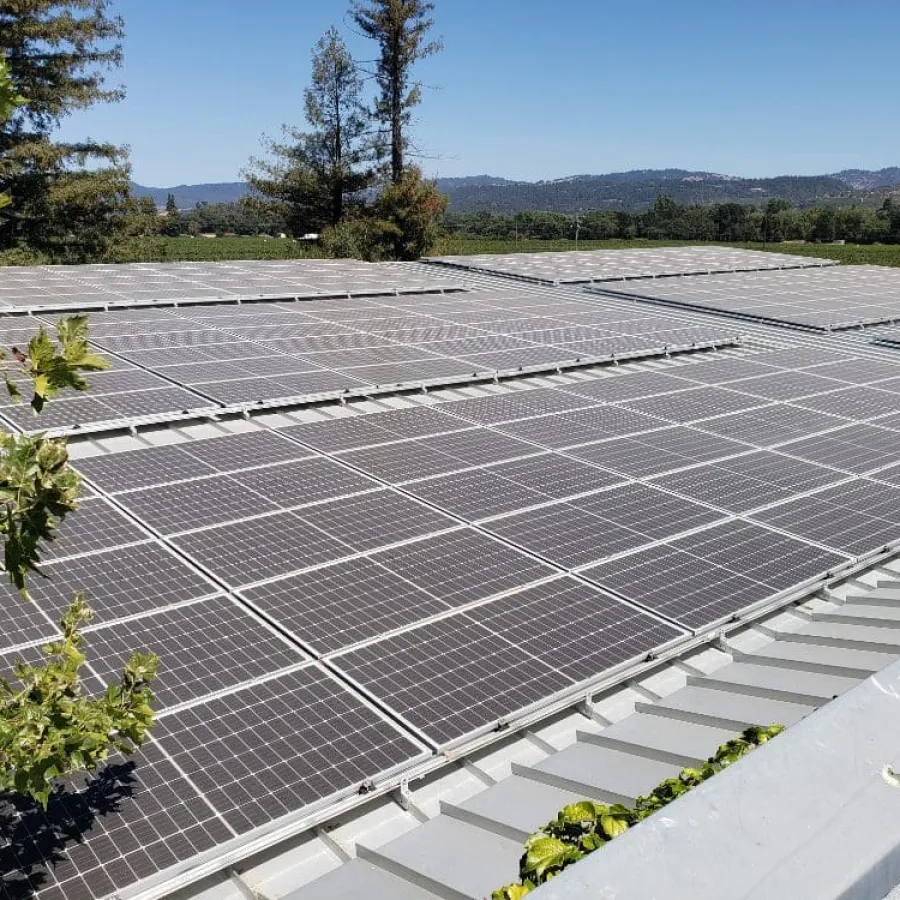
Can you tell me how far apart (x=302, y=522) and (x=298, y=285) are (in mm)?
19614

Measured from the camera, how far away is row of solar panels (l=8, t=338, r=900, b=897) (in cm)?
648

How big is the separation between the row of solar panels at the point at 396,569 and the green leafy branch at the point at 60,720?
139cm

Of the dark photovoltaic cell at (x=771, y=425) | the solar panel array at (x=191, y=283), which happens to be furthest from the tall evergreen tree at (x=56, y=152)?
the dark photovoltaic cell at (x=771, y=425)

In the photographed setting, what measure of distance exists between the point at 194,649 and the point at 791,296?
1156 inches

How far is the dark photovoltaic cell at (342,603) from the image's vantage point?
810cm

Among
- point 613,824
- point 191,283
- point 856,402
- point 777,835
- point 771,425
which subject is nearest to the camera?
point 777,835

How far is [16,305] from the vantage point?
72.3ft

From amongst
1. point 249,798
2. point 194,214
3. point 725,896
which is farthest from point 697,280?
point 194,214

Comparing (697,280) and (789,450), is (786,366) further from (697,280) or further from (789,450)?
(697,280)

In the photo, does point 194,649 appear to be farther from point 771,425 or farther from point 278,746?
point 771,425

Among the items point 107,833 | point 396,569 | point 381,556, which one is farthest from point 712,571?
point 107,833

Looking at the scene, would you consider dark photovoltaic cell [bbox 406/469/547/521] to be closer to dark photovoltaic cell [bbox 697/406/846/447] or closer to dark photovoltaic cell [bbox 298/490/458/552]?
dark photovoltaic cell [bbox 298/490/458/552]

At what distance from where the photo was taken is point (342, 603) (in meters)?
8.61

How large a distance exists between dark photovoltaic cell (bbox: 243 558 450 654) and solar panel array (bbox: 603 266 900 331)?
20468 mm
